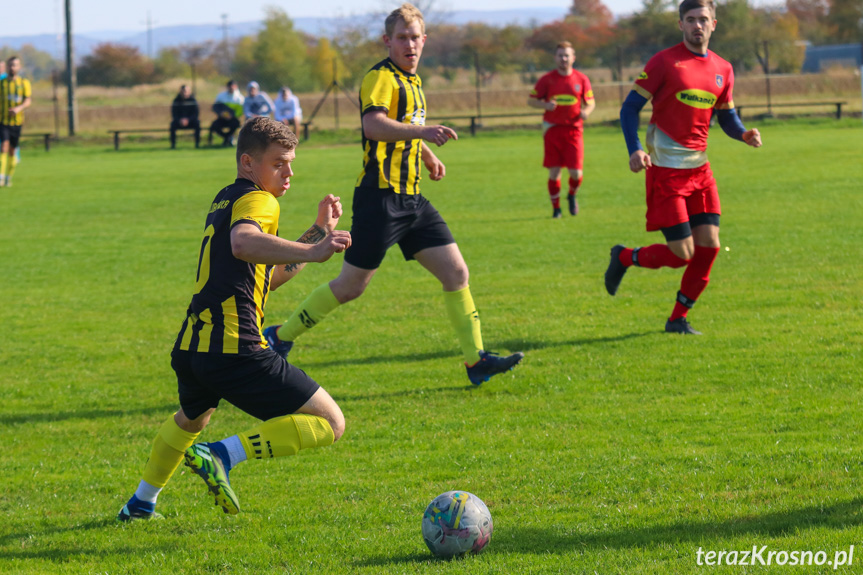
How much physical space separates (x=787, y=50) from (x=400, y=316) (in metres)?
48.6

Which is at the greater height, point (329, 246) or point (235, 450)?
point (329, 246)

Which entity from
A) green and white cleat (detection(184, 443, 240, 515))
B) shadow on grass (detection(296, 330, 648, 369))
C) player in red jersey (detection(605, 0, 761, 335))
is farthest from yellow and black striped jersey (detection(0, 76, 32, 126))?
A: green and white cleat (detection(184, 443, 240, 515))

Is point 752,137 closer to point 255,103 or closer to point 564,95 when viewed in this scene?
point 564,95

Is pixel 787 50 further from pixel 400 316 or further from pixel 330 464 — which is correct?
pixel 330 464

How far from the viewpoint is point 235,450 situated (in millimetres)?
4020

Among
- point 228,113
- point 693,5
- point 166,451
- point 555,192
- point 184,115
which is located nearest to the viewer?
point 166,451

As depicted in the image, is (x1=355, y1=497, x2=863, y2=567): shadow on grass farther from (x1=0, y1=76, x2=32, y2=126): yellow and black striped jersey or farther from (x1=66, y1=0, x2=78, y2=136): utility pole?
(x1=66, y1=0, x2=78, y2=136): utility pole

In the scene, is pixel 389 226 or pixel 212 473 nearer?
pixel 212 473

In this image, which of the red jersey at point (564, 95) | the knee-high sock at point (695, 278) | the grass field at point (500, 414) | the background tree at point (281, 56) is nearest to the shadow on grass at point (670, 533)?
the grass field at point (500, 414)

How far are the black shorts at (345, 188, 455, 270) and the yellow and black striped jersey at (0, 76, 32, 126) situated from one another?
50.6 feet

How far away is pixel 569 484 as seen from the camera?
4.59m

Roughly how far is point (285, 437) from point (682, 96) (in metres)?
4.34

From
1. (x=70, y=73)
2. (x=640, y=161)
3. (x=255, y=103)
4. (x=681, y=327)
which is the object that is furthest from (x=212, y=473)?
(x=70, y=73)

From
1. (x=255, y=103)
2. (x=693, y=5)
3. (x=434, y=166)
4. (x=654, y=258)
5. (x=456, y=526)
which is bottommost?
(x=456, y=526)
